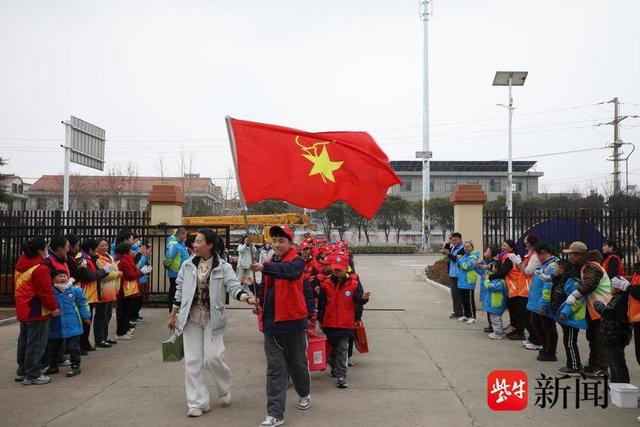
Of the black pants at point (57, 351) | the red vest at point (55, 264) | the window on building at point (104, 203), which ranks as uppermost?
the window on building at point (104, 203)

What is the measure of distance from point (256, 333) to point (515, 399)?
507 centimetres

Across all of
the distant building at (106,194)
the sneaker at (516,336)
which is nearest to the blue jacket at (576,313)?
the sneaker at (516,336)

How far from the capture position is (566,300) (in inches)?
265

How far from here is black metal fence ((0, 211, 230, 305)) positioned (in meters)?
12.5

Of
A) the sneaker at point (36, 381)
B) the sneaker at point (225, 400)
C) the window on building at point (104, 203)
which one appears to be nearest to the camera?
the sneaker at point (225, 400)

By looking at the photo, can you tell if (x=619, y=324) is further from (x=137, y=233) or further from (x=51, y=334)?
(x=137, y=233)

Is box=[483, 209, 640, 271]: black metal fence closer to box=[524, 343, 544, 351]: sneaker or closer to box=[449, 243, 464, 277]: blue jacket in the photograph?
box=[449, 243, 464, 277]: blue jacket

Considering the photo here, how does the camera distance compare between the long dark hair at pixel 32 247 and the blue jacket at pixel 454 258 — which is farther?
the blue jacket at pixel 454 258

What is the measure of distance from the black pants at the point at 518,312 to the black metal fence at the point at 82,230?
6.51 m

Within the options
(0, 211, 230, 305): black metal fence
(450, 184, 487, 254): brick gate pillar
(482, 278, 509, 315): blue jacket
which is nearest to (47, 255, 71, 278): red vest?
(0, 211, 230, 305): black metal fence

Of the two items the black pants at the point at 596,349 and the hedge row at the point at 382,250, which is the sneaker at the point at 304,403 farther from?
the hedge row at the point at 382,250

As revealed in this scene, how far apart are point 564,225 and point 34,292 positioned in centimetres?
1166

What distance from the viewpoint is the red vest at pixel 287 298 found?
196 inches

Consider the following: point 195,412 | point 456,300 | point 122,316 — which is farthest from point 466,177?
point 195,412
